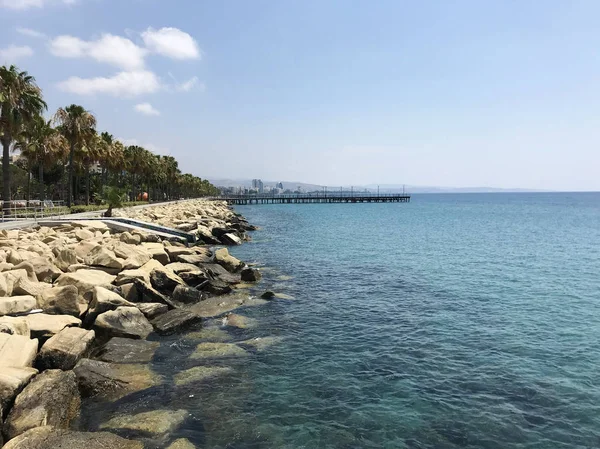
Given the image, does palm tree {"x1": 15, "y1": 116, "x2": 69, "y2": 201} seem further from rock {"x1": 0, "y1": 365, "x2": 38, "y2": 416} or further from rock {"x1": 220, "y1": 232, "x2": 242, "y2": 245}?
rock {"x1": 0, "y1": 365, "x2": 38, "y2": 416}

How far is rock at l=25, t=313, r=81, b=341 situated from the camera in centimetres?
1106

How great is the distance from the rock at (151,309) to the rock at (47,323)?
A: 8.46 ft

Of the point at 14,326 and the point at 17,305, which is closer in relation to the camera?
the point at 14,326

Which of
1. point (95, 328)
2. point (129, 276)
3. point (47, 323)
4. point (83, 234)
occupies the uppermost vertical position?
point (83, 234)

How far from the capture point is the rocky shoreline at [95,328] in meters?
7.96

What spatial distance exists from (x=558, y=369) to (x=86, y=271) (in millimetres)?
16519

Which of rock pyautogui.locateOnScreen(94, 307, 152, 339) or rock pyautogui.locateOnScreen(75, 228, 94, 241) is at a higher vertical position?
rock pyautogui.locateOnScreen(75, 228, 94, 241)

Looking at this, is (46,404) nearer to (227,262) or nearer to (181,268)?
(181,268)

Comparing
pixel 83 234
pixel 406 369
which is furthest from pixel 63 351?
pixel 83 234

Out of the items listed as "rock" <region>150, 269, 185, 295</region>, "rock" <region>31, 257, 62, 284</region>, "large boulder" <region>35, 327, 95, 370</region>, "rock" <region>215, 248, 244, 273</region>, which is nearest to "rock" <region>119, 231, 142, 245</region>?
"rock" <region>215, 248, 244, 273</region>

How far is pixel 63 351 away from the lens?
33.4 feet

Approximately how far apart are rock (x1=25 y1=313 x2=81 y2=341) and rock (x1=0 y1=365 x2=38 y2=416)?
242 centimetres

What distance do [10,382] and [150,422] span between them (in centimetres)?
283

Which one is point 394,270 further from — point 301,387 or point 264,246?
point 301,387
